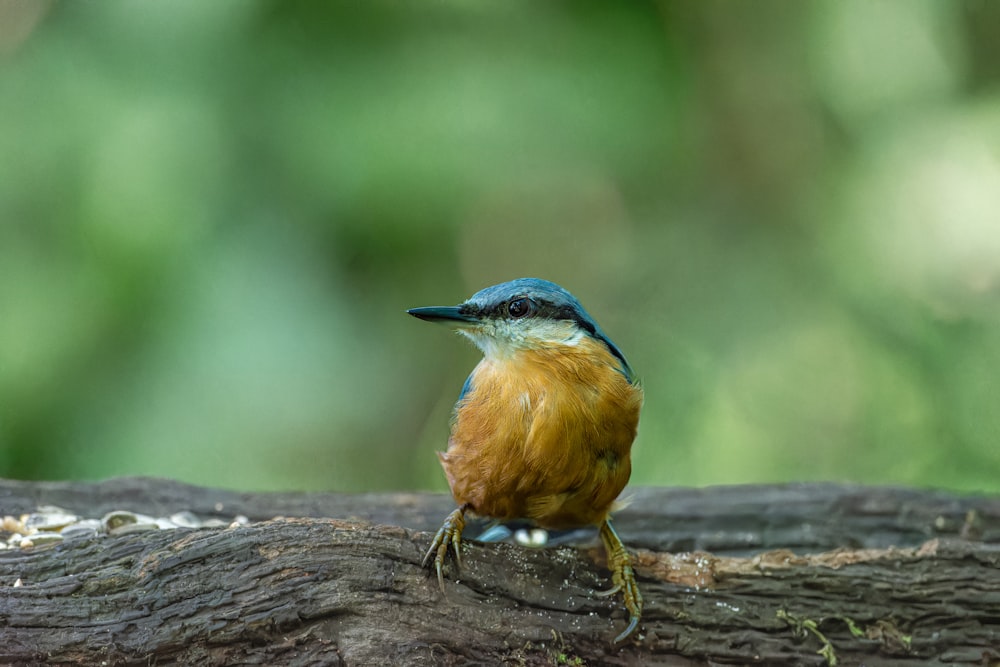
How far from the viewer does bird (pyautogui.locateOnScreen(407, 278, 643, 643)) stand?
106 inches

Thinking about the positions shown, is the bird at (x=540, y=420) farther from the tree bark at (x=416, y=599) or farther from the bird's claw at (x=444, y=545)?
the tree bark at (x=416, y=599)

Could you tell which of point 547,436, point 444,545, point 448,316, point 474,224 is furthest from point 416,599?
point 474,224

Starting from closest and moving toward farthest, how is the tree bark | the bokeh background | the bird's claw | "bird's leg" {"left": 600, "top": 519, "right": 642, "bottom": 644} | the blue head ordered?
the tree bark → the bird's claw → "bird's leg" {"left": 600, "top": 519, "right": 642, "bottom": 644} → the blue head → the bokeh background

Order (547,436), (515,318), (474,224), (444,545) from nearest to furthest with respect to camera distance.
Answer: (444,545) → (547,436) → (515,318) → (474,224)

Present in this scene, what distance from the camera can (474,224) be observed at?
181 inches

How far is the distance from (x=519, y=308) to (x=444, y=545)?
2.35ft

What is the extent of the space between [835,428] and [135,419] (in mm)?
3394

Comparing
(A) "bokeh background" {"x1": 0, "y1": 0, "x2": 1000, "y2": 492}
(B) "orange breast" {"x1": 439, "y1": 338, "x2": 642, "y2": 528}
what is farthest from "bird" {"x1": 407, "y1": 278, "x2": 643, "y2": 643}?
(A) "bokeh background" {"x1": 0, "y1": 0, "x2": 1000, "y2": 492}

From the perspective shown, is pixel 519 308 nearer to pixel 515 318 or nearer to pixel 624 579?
pixel 515 318

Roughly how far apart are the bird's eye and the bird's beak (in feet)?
0.35

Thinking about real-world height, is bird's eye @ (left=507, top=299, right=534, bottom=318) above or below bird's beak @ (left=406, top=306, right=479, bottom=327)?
above

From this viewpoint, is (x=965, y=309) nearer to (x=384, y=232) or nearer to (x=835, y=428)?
(x=835, y=428)

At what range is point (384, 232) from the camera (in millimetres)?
4215

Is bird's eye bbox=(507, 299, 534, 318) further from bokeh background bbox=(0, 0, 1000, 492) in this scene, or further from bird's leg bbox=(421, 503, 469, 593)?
bokeh background bbox=(0, 0, 1000, 492)
